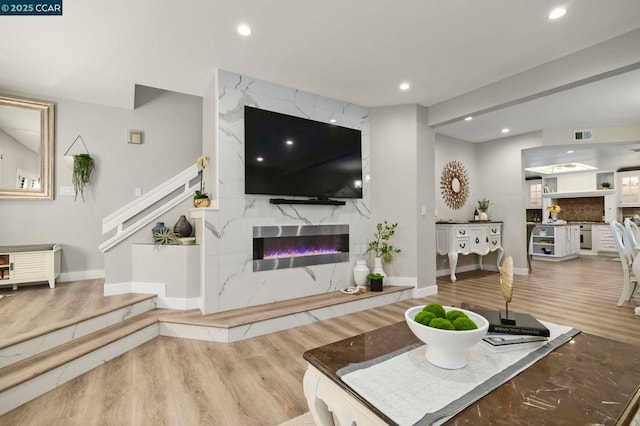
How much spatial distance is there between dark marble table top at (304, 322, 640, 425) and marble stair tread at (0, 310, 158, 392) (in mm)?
1983

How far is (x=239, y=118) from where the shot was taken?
10.2 ft

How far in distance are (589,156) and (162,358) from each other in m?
9.44

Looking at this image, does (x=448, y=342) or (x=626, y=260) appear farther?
(x=626, y=260)

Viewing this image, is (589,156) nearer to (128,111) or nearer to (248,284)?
(248,284)

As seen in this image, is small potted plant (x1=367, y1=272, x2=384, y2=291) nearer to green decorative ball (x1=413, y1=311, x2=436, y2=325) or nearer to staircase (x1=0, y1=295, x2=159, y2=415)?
staircase (x1=0, y1=295, x2=159, y2=415)

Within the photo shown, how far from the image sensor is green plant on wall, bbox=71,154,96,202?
12.3 ft

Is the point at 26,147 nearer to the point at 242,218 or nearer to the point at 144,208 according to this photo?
the point at 144,208

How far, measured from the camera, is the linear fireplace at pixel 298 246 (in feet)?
10.6

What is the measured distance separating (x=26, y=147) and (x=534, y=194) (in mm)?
11854

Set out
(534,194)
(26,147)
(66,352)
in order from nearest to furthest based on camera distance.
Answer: (66,352)
(26,147)
(534,194)

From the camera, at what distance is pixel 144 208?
3.46 metres

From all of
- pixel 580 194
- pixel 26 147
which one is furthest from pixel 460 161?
pixel 26 147

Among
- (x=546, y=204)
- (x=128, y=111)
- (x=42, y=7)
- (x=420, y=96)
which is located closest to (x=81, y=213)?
(x=128, y=111)

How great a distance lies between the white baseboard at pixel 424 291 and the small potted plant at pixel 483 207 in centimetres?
238
